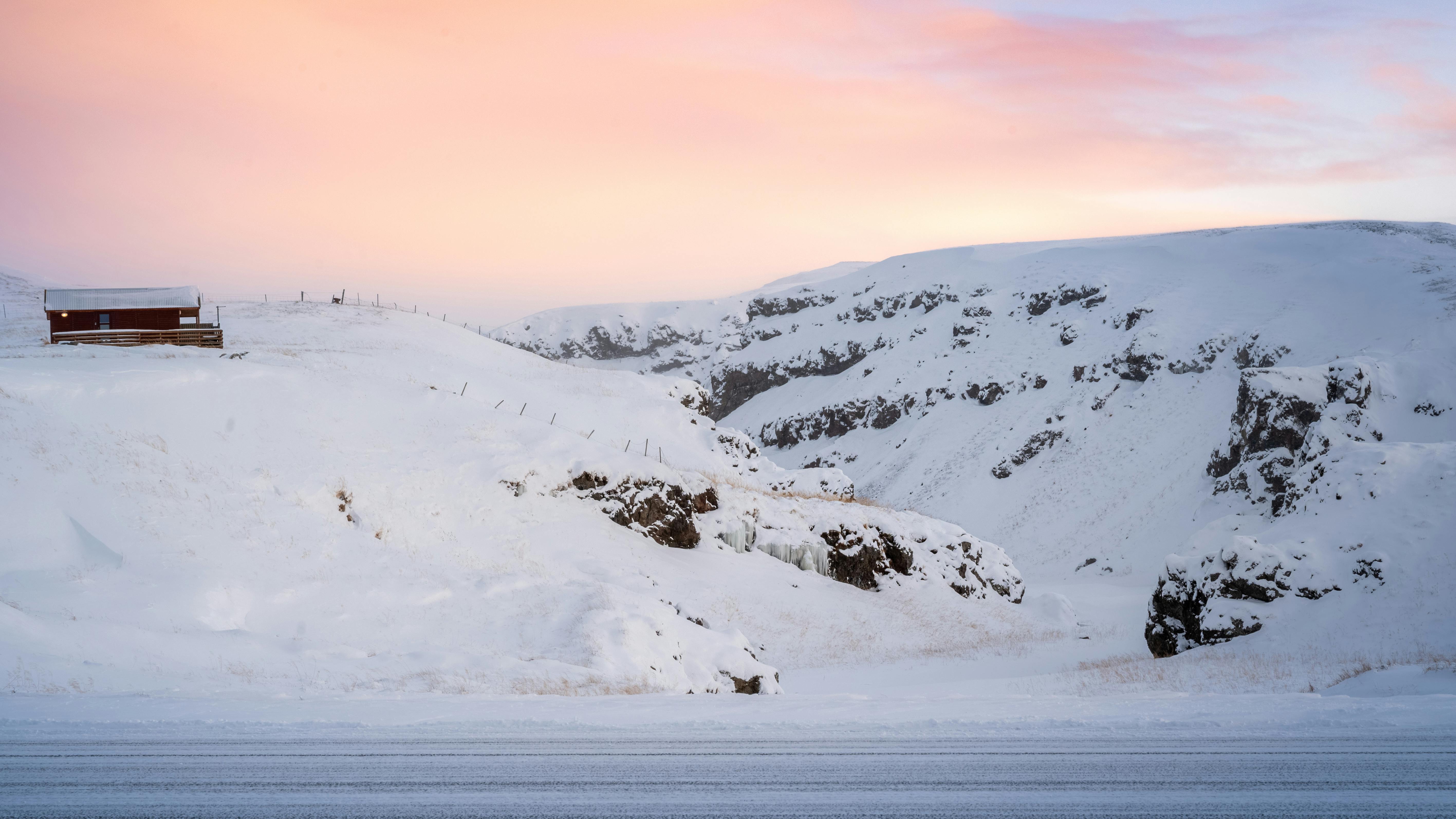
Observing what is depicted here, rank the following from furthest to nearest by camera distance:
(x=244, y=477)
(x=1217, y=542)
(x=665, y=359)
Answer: (x=665, y=359) < (x=1217, y=542) < (x=244, y=477)

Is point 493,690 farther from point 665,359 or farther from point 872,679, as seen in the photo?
point 665,359

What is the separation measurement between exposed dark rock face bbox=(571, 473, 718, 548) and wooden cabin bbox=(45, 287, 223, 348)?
24.2 meters

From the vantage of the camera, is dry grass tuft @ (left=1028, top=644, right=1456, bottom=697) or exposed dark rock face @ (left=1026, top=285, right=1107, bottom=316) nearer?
dry grass tuft @ (left=1028, top=644, right=1456, bottom=697)

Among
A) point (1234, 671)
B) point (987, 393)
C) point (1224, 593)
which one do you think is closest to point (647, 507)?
point (1234, 671)

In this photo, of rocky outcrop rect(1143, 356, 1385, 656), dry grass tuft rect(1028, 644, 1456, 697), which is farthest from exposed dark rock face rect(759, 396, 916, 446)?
dry grass tuft rect(1028, 644, 1456, 697)

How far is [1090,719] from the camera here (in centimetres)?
827

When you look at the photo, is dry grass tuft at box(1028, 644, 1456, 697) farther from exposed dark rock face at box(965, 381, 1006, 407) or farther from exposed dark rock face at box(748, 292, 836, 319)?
exposed dark rock face at box(748, 292, 836, 319)

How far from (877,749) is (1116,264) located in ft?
307

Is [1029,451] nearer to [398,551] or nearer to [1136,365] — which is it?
[1136,365]

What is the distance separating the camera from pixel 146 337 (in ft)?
125

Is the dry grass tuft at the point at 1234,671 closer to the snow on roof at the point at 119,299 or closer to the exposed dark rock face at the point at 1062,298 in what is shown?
the snow on roof at the point at 119,299

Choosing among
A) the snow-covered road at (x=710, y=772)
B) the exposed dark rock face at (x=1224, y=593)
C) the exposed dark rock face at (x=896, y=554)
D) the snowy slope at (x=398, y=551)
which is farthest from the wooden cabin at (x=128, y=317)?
the exposed dark rock face at (x=1224, y=593)

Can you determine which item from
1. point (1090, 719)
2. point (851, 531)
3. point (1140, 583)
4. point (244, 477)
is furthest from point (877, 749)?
point (1140, 583)

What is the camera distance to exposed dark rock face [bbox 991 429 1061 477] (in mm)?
61969
